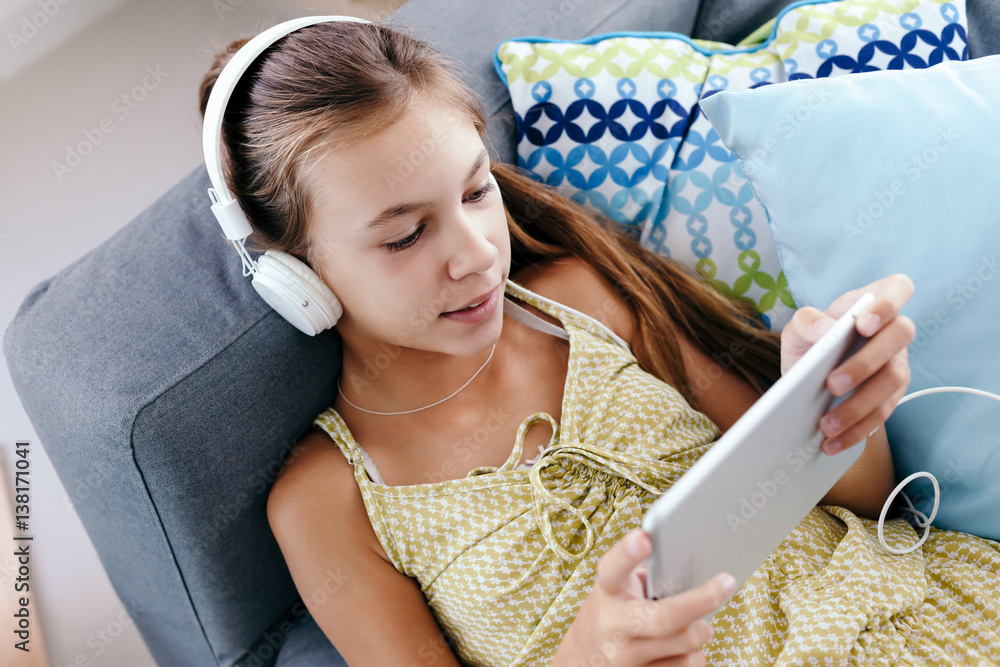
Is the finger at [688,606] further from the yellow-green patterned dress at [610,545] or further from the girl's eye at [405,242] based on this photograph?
the girl's eye at [405,242]

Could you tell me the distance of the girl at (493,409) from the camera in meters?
0.75

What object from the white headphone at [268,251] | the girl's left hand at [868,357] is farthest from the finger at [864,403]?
the white headphone at [268,251]

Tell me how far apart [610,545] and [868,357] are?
0.36 metres

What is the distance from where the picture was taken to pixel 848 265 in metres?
0.83

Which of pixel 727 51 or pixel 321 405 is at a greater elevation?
pixel 727 51

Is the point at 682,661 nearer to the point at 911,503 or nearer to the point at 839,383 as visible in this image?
the point at 839,383

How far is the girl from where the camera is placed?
752 millimetres

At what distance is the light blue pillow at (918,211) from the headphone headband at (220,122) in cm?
52

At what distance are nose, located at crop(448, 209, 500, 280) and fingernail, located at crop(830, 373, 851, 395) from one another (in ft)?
1.18

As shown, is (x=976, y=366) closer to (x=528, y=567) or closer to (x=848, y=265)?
(x=848, y=265)

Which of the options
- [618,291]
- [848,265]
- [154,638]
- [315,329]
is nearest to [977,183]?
[848,265]

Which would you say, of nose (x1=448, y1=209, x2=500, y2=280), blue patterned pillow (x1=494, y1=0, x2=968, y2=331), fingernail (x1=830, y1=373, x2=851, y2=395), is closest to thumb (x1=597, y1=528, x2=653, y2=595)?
fingernail (x1=830, y1=373, x2=851, y2=395)

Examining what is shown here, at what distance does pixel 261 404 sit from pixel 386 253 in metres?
0.27

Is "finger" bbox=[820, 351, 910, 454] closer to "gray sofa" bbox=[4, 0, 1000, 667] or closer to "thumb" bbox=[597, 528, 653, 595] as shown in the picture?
"thumb" bbox=[597, 528, 653, 595]
